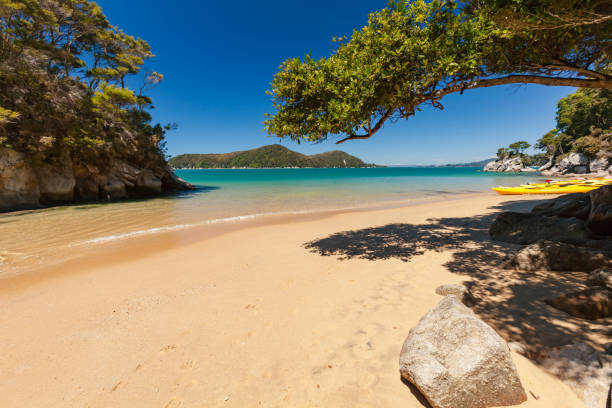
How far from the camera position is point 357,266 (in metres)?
5.60

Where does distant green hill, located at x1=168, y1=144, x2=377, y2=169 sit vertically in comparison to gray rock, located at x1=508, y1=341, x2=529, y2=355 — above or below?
above

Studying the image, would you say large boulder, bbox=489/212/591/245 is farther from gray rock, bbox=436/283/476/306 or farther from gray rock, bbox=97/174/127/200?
gray rock, bbox=97/174/127/200

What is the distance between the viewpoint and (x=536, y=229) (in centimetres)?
592

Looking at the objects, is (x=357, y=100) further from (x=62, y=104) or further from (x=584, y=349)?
(x=62, y=104)

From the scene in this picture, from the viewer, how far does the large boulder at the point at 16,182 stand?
1473 centimetres

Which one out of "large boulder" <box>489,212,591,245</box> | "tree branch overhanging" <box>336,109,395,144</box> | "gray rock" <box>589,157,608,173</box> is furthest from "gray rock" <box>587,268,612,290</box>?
"gray rock" <box>589,157,608,173</box>

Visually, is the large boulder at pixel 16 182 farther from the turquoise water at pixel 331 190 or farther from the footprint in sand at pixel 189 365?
the footprint in sand at pixel 189 365

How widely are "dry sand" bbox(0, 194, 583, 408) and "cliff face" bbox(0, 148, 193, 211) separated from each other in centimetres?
1605

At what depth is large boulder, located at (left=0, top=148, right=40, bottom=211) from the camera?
14734 mm

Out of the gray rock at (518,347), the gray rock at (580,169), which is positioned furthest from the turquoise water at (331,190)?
the gray rock at (518,347)

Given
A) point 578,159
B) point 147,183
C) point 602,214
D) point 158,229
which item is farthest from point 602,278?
point 578,159

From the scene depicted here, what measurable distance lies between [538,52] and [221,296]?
891cm

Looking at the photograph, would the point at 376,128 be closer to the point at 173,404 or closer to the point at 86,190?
the point at 173,404

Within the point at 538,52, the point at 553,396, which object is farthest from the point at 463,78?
the point at 553,396
